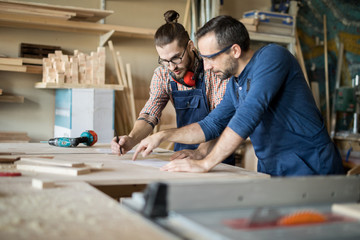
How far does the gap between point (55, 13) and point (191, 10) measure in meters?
1.86

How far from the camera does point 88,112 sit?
13.3ft

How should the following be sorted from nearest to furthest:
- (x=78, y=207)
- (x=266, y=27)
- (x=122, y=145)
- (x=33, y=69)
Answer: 1. (x=78, y=207)
2. (x=122, y=145)
3. (x=33, y=69)
4. (x=266, y=27)

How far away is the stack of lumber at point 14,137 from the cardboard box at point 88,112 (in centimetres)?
41

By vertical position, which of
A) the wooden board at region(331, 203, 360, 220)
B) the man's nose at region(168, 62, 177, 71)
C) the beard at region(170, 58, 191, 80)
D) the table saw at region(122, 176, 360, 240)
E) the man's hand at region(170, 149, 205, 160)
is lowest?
the man's hand at region(170, 149, 205, 160)

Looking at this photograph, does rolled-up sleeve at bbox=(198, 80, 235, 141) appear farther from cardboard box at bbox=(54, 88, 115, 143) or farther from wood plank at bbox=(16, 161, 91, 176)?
cardboard box at bbox=(54, 88, 115, 143)

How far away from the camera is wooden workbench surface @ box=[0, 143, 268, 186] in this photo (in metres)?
1.62

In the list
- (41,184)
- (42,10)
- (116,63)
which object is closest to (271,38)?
(116,63)

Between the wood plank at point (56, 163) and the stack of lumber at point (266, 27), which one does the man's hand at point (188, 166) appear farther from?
the stack of lumber at point (266, 27)

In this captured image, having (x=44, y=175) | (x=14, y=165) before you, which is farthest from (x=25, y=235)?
(x=14, y=165)

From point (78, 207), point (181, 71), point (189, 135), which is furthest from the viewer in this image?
point (181, 71)

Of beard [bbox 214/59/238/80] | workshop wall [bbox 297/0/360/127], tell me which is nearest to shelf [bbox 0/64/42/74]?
beard [bbox 214/59/238/80]

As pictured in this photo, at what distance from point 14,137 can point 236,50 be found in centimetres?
302

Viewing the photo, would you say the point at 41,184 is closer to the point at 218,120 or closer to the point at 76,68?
the point at 218,120

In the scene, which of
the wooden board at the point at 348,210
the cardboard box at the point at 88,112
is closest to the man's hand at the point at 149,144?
the wooden board at the point at 348,210
